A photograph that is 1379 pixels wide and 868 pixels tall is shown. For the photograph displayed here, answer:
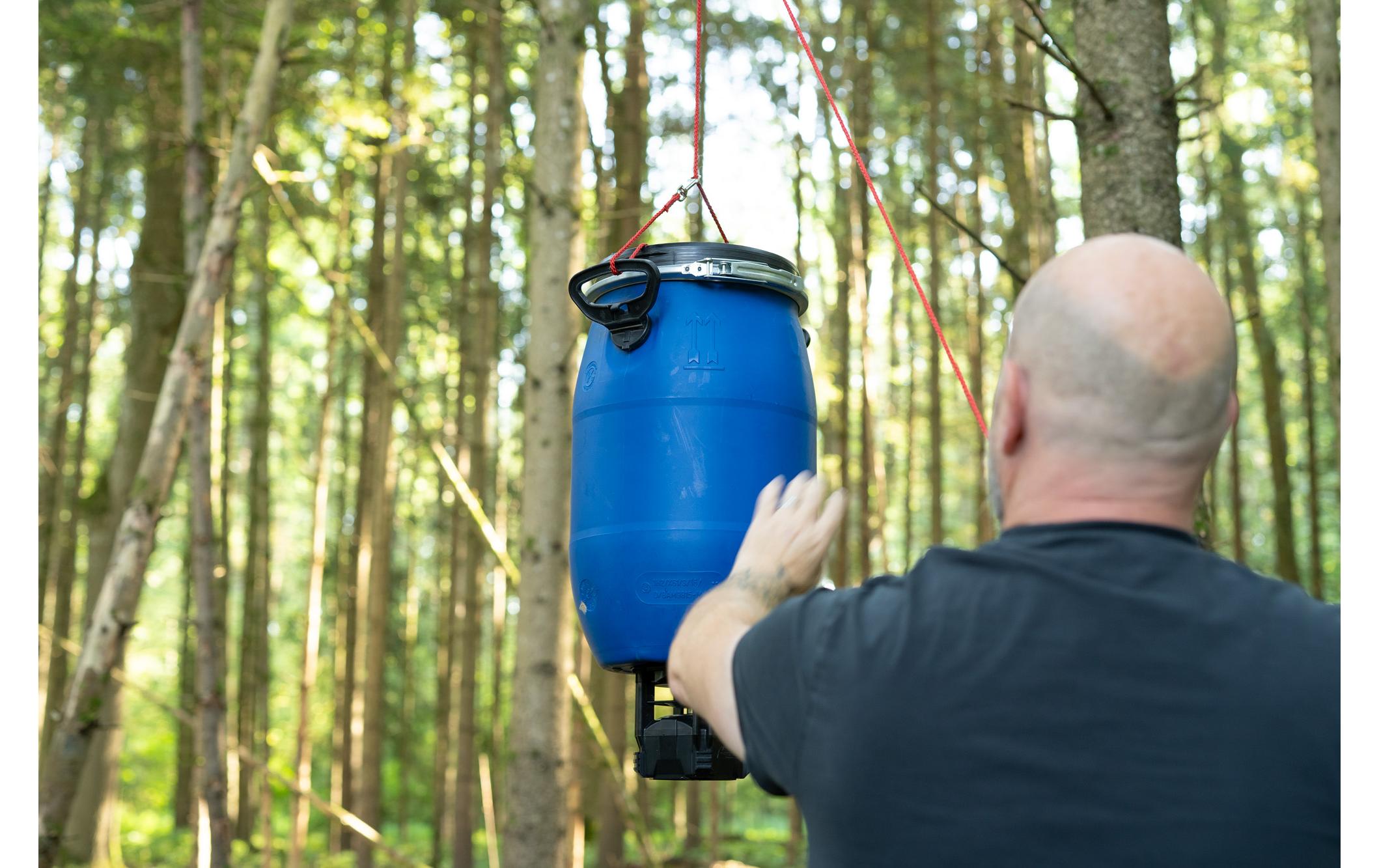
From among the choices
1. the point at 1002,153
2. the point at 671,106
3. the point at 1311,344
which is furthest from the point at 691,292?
the point at 1311,344

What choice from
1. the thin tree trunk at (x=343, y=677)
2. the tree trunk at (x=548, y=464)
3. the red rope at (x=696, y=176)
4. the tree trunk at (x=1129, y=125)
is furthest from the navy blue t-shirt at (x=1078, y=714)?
the thin tree trunk at (x=343, y=677)

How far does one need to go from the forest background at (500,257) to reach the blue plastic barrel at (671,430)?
1526 mm

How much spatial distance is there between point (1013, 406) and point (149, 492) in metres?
3.83

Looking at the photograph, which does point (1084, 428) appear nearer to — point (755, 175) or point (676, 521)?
point (676, 521)

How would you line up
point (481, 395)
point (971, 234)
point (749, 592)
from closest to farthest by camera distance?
point (749, 592) < point (971, 234) < point (481, 395)

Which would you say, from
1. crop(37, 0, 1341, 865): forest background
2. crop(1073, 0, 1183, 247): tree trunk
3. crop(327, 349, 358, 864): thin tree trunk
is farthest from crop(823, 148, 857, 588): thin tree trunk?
crop(1073, 0, 1183, 247): tree trunk

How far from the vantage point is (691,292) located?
210 cm

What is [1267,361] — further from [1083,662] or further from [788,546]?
[1083,662]

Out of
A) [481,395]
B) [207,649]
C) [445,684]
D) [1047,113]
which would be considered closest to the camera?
[1047,113]

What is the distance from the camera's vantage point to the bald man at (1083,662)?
1225mm

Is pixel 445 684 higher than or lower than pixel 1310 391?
lower

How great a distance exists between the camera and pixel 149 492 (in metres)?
4.34

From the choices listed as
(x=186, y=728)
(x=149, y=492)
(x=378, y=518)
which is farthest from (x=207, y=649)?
(x=186, y=728)

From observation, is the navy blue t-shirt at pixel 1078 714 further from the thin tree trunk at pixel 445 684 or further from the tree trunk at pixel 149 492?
the thin tree trunk at pixel 445 684
